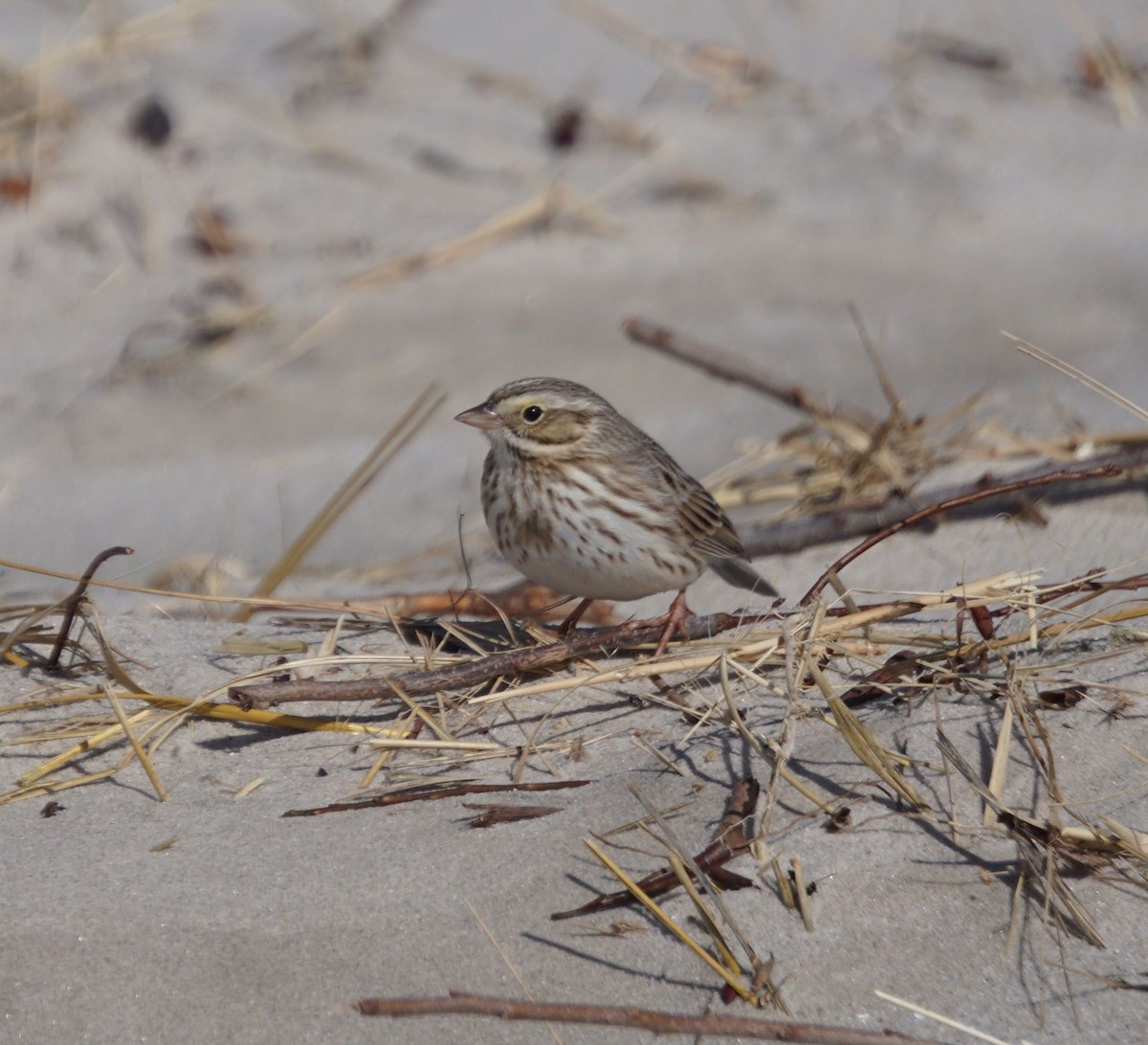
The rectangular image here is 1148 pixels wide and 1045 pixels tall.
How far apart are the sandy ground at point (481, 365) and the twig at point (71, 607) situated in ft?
0.36

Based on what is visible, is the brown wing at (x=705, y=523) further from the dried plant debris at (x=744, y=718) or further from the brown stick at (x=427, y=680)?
the brown stick at (x=427, y=680)

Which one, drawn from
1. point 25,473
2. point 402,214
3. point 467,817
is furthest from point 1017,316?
point 467,817

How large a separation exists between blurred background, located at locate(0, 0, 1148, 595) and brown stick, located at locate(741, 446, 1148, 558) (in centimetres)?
78

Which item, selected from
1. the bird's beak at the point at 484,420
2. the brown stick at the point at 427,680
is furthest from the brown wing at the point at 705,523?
the brown stick at the point at 427,680

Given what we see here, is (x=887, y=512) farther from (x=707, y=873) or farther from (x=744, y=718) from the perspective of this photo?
(x=707, y=873)

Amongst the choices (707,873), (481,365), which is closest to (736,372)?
(481,365)

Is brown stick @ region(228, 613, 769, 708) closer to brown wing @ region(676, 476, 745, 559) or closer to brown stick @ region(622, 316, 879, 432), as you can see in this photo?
brown wing @ region(676, 476, 745, 559)

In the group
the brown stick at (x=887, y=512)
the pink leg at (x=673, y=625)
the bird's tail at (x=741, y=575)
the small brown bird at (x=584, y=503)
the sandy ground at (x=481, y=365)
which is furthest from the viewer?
the brown stick at (x=887, y=512)

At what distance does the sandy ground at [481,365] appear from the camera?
273cm

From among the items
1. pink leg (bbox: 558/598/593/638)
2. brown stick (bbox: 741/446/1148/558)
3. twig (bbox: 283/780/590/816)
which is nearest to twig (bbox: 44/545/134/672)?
twig (bbox: 283/780/590/816)

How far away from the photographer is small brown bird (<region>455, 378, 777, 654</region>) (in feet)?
14.0

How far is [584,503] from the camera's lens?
14.3ft

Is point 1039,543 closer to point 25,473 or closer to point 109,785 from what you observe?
point 109,785

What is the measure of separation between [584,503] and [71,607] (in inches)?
57.5
